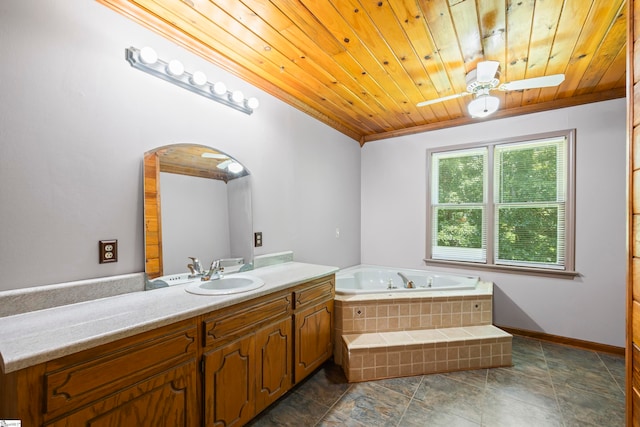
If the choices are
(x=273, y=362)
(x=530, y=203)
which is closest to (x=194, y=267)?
(x=273, y=362)

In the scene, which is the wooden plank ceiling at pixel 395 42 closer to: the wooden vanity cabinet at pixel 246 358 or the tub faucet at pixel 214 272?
the tub faucet at pixel 214 272

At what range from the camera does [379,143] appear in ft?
12.8

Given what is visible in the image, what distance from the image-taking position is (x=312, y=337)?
215 cm

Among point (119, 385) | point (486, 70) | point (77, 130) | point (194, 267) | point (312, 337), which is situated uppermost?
point (486, 70)

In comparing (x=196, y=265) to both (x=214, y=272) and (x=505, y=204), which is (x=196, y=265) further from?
(x=505, y=204)

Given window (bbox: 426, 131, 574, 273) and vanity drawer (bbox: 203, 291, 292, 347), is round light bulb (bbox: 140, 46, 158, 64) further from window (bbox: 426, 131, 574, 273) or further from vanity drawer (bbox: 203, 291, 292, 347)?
window (bbox: 426, 131, 574, 273)

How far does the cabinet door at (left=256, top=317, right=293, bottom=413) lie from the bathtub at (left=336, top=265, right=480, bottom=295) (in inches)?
48.5

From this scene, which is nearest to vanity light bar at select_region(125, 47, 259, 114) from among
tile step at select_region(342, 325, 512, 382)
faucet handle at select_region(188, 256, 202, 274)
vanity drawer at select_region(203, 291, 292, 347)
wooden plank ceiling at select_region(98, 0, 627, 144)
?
wooden plank ceiling at select_region(98, 0, 627, 144)

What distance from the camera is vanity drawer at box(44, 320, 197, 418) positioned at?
934mm

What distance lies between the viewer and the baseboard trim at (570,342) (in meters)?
2.61

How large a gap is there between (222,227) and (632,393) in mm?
2293

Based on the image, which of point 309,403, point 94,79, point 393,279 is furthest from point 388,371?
point 94,79

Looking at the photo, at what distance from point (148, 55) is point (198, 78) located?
316mm

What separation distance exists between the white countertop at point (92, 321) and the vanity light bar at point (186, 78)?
1317mm
